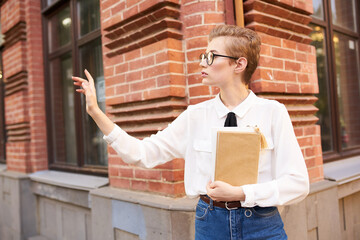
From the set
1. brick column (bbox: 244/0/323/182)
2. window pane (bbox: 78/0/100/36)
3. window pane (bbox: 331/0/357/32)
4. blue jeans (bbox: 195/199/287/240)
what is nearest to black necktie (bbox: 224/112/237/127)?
blue jeans (bbox: 195/199/287/240)

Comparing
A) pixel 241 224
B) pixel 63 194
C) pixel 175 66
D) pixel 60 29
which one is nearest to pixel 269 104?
pixel 241 224

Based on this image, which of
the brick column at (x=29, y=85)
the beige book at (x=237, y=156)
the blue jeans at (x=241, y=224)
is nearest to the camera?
the beige book at (x=237, y=156)

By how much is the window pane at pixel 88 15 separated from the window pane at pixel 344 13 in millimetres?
3119

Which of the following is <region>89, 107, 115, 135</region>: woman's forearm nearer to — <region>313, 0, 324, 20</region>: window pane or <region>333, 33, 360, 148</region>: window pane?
<region>313, 0, 324, 20</region>: window pane

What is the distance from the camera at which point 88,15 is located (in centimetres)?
416

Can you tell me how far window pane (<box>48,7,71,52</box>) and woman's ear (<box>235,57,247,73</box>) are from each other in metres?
3.63

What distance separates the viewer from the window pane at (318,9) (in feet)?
13.1

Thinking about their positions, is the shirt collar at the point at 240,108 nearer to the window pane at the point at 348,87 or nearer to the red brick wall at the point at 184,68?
the red brick wall at the point at 184,68

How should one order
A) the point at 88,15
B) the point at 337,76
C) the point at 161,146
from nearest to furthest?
the point at 161,146 < the point at 88,15 < the point at 337,76

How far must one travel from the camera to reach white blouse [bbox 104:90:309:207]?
142 cm

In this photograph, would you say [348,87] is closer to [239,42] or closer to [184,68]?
[184,68]

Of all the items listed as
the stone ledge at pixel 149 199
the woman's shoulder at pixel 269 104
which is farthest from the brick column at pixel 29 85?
the woman's shoulder at pixel 269 104

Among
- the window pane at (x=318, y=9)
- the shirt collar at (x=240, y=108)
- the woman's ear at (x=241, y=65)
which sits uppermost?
the window pane at (x=318, y=9)

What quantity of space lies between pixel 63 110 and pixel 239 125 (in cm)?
386
